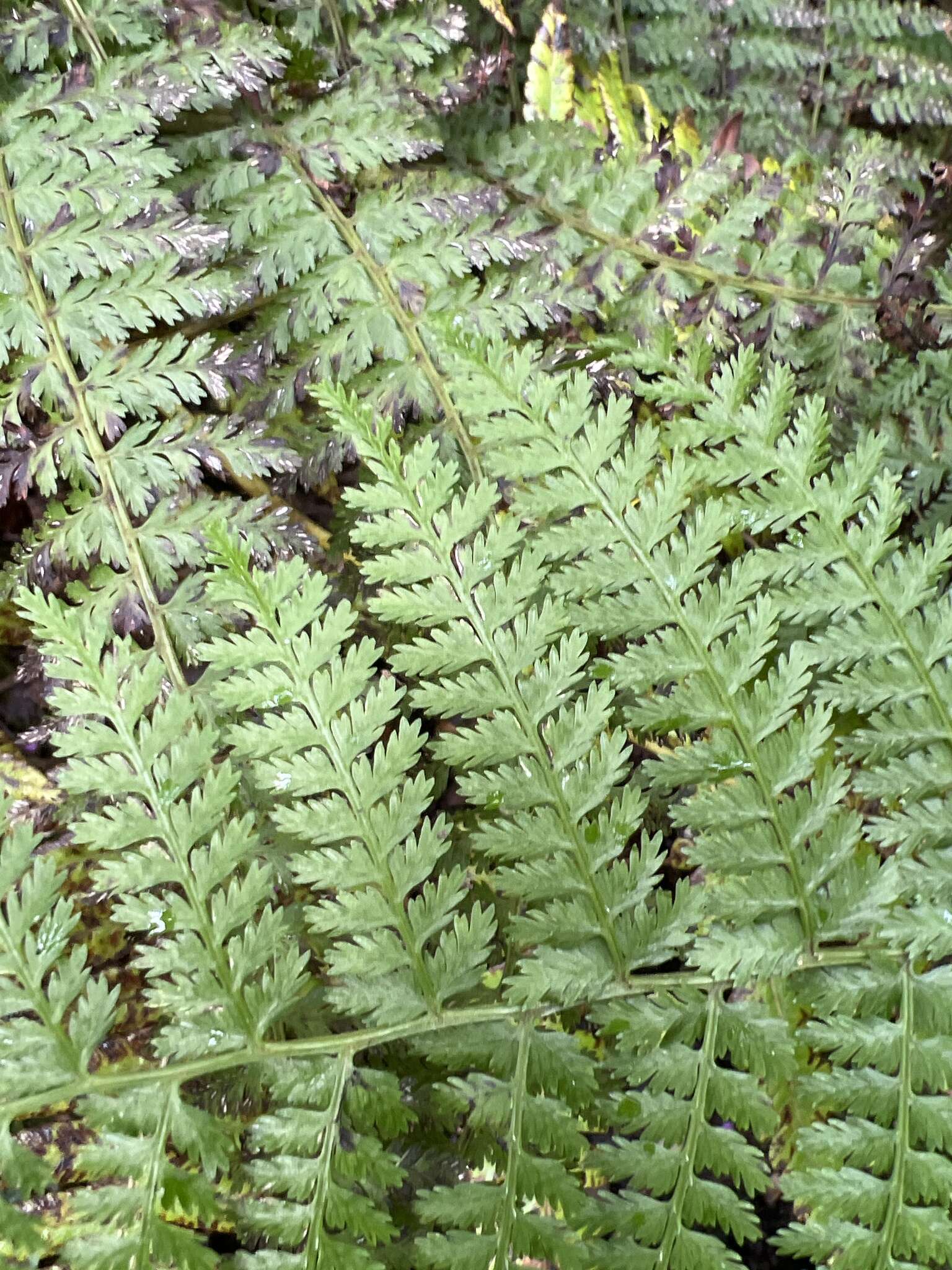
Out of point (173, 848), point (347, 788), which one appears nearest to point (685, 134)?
point (347, 788)

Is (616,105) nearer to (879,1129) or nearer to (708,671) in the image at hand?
(708,671)

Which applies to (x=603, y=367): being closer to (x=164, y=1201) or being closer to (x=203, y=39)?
(x=203, y=39)

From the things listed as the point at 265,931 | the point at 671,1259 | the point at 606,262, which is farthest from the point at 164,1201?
the point at 606,262

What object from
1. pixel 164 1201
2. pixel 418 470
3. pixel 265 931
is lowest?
pixel 164 1201

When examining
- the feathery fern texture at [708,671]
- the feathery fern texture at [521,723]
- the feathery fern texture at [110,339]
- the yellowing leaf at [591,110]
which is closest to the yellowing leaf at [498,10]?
the yellowing leaf at [591,110]

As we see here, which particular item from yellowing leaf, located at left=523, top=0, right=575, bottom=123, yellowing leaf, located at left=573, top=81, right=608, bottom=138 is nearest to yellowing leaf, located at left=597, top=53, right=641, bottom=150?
yellowing leaf, located at left=573, top=81, right=608, bottom=138

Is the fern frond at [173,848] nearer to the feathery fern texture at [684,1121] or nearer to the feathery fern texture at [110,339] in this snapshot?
the feathery fern texture at [110,339]
